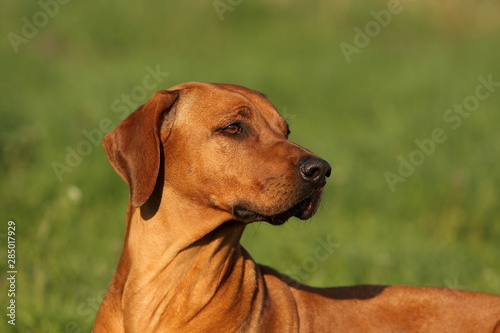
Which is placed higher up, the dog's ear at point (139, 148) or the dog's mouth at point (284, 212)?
the dog's ear at point (139, 148)

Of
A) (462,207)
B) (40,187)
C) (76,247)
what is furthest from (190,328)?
(462,207)

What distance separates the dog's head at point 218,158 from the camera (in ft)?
12.8

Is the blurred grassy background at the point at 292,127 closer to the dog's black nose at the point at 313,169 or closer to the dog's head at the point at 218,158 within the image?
the dog's head at the point at 218,158

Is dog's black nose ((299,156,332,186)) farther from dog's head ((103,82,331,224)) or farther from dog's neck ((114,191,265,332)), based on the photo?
dog's neck ((114,191,265,332))

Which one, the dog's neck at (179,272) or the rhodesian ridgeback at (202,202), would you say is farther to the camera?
the dog's neck at (179,272)

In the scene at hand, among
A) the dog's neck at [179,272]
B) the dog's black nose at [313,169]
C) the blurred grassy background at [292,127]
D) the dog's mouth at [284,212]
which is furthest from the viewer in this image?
the blurred grassy background at [292,127]

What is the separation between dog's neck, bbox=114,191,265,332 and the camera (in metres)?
4.09

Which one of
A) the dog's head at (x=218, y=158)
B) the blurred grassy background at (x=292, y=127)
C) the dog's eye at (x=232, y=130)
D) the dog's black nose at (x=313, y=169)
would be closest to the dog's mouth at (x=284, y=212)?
the dog's head at (x=218, y=158)

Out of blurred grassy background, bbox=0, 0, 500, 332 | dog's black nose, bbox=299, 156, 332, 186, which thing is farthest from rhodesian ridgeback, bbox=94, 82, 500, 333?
blurred grassy background, bbox=0, 0, 500, 332

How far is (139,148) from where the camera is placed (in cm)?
402

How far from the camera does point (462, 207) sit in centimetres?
915

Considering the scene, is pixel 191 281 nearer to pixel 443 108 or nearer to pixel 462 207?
pixel 462 207

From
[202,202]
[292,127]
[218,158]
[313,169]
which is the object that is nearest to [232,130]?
[218,158]

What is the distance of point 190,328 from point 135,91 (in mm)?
8499
